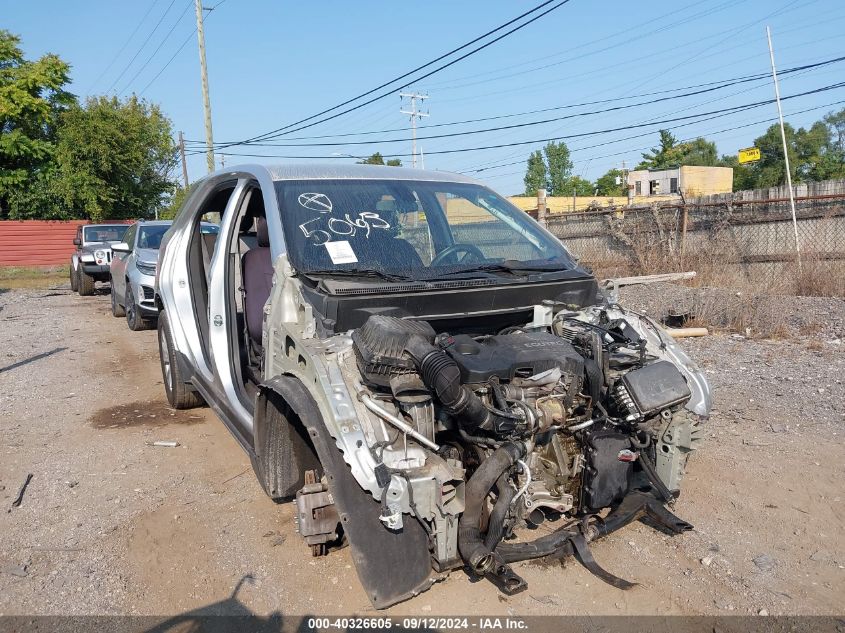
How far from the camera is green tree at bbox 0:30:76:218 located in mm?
27391

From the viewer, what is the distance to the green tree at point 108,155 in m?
27.1

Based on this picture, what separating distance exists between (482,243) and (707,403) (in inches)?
62.8

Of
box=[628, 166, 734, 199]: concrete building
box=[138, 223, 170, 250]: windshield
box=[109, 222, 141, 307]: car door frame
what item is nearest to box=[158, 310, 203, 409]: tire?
box=[109, 222, 141, 307]: car door frame

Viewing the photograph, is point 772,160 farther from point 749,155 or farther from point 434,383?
point 434,383

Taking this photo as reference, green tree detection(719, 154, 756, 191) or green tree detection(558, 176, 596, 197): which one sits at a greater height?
green tree detection(558, 176, 596, 197)

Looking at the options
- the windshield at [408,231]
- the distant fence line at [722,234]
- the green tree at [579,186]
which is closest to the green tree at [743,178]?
the green tree at [579,186]

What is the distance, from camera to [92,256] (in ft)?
52.3

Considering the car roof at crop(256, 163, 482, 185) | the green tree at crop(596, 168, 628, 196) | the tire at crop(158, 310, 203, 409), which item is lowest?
the tire at crop(158, 310, 203, 409)

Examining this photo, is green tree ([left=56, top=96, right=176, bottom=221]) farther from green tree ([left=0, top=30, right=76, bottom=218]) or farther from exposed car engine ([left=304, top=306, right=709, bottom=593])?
exposed car engine ([left=304, top=306, right=709, bottom=593])

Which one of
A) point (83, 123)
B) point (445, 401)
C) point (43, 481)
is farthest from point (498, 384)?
point (83, 123)

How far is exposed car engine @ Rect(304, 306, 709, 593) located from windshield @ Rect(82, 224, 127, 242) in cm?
1590

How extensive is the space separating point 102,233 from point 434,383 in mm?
16761

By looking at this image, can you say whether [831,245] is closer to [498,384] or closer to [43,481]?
[498,384]

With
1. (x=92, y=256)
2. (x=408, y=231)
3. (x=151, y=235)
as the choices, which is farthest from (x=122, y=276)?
(x=408, y=231)
